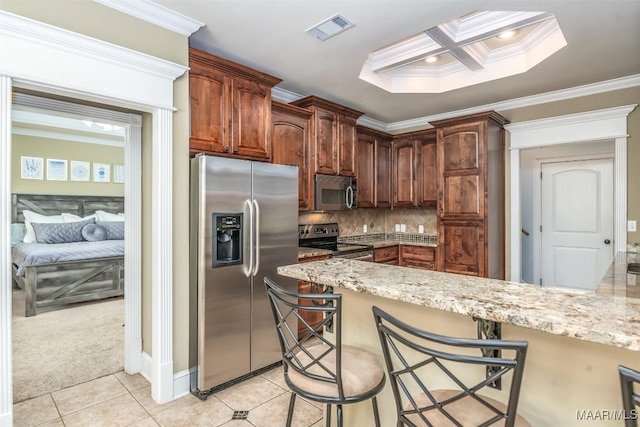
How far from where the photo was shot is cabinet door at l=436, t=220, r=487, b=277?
150 inches

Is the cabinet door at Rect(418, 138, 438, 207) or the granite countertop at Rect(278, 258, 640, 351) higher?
the cabinet door at Rect(418, 138, 438, 207)

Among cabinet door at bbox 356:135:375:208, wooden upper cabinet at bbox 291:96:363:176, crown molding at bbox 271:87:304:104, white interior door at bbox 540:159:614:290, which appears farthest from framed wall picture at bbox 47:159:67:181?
white interior door at bbox 540:159:614:290

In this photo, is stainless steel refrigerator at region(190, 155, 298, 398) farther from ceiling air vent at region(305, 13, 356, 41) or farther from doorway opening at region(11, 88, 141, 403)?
ceiling air vent at region(305, 13, 356, 41)

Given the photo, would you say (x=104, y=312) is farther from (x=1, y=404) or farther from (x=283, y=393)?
(x=283, y=393)

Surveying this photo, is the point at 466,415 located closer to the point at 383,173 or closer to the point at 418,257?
the point at 418,257

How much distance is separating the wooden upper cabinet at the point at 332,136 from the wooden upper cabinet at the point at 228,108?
77cm

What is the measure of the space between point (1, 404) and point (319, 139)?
3.22 meters

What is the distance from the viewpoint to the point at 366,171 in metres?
4.60

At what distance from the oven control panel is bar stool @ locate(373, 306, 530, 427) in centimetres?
263

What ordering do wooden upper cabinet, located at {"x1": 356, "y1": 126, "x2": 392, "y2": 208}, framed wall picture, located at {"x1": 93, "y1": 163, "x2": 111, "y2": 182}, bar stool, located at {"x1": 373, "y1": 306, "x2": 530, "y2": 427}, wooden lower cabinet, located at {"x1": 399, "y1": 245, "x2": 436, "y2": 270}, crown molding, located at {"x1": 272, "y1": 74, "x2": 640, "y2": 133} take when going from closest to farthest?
Result: bar stool, located at {"x1": 373, "y1": 306, "x2": 530, "y2": 427} < crown molding, located at {"x1": 272, "y1": 74, "x2": 640, "y2": 133} < wooden lower cabinet, located at {"x1": 399, "y1": 245, "x2": 436, "y2": 270} < wooden upper cabinet, located at {"x1": 356, "y1": 126, "x2": 392, "y2": 208} < framed wall picture, located at {"x1": 93, "y1": 163, "x2": 111, "y2": 182}

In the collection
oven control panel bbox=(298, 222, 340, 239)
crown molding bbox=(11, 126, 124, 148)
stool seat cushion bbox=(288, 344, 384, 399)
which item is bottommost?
stool seat cushion bbox=(288, 344, 384, 399)

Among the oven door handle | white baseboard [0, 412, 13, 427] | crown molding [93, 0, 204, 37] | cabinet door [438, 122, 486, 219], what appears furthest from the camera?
the oven door handle

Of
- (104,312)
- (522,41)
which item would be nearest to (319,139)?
(522,41)

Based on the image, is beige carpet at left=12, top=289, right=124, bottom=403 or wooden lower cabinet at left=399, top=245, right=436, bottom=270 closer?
beige carpet at left=12, top=289, right=124, bottom=403
